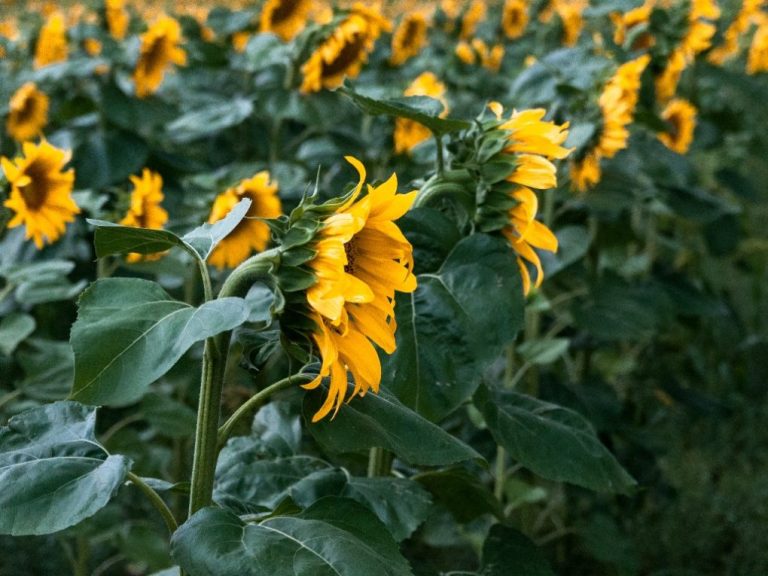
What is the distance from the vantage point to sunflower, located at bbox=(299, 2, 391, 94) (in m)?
1.79

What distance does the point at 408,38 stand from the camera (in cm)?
275

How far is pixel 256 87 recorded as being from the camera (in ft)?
6.86

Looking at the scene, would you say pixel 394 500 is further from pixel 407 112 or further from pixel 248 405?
pixel 407 112

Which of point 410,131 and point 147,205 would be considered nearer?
point 147,205

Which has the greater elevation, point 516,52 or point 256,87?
point 256,87

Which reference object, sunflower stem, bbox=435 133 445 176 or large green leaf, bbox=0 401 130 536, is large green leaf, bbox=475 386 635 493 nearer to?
sunflower stem, bbox=435 133 445 176

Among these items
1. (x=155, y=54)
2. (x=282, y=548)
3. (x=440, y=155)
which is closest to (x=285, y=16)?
(x=155, y=54)

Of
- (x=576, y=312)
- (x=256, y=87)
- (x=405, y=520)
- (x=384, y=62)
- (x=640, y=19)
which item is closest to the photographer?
(x=405, y=520)

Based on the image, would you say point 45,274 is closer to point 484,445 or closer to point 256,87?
point 484,445

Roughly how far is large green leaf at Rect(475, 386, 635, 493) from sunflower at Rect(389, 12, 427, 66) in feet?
6.06

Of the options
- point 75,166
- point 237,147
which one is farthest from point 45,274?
point 237,147

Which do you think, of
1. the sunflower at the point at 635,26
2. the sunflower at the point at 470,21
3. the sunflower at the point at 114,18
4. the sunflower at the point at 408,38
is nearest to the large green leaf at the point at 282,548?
the sunflower at the point at 635,26

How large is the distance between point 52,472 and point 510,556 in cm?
44

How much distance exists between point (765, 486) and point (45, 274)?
1.44m
